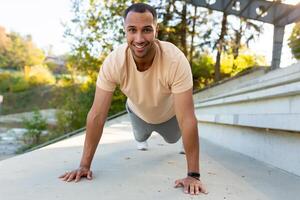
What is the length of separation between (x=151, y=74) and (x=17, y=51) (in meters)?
29.0

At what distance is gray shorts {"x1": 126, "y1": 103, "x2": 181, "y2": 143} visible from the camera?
2.95m

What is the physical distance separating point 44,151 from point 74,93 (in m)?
10.3

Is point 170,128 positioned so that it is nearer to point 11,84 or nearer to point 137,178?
point 137,178

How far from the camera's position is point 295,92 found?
2.34 m

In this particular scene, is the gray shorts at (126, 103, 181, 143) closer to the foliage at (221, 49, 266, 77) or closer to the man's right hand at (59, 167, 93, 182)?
the man's right hand at (59, 167, 93, 182)

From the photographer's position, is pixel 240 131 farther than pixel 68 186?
Yes

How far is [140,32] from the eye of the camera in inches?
78.9

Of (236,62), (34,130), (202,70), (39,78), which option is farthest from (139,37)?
(39,78)

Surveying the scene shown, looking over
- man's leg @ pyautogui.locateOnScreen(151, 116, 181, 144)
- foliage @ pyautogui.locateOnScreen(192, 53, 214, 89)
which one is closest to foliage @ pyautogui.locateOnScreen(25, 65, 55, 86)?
foliage @ pyautogui.locateOnScreen(192, 53, 214, 89)

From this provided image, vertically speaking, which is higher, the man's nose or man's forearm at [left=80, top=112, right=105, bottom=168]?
the man's nose

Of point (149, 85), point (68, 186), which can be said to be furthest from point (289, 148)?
point (68, 186)

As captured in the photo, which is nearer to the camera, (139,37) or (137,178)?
(139,37)

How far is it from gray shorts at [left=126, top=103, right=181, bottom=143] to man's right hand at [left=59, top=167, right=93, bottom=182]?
98 cm

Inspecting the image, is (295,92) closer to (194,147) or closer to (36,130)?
(194,147)
